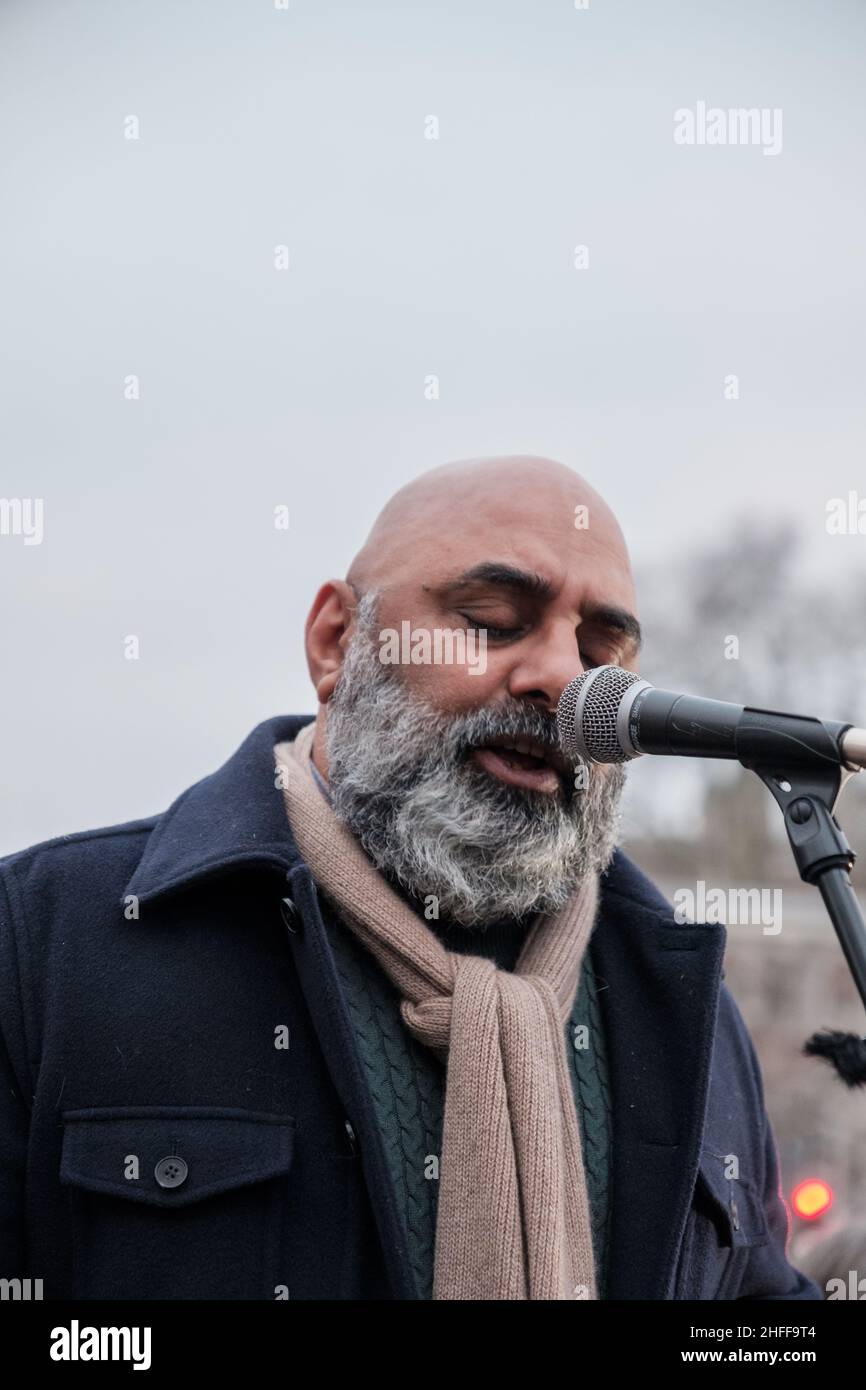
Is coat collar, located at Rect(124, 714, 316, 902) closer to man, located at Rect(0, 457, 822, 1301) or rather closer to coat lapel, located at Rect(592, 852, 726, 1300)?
man, located at Rect(0, 457, 822, 1301)

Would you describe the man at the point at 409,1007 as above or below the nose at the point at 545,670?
below

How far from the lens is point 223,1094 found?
7.94 feet

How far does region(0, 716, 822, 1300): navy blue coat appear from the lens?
7.66ft

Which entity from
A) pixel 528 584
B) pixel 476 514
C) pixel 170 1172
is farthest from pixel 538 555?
pixel 170 1172

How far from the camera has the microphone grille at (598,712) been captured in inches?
80.7

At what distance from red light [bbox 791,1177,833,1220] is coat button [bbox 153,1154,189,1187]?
11.5 feet

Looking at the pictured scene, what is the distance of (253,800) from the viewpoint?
8.93 feet

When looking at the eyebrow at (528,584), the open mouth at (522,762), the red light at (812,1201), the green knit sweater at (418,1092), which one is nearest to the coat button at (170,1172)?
the green knit sweater at (418,1092)

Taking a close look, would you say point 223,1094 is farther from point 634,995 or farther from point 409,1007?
point 634,995

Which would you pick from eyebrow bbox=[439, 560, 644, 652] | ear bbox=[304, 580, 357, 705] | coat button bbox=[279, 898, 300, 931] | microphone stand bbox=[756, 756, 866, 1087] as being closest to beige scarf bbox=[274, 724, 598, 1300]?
coat button bbox=[279, 898, 300, 931]

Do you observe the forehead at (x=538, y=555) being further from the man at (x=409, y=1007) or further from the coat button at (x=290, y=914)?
the coat button at (x=290, y=914)

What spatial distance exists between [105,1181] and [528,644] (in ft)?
3.78
